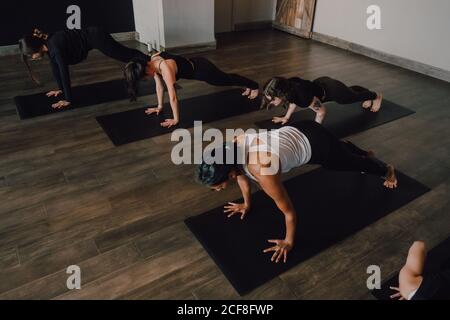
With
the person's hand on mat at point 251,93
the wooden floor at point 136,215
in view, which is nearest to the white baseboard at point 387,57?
the wooden floor at point 136,215

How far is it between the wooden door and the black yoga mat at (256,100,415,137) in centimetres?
256

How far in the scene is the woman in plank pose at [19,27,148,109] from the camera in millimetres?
3016

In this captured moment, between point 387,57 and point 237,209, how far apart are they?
12.2ft

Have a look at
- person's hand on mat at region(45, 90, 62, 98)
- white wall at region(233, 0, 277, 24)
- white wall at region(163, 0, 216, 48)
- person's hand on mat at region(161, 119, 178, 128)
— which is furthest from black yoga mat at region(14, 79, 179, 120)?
white wall at region(233, 0, 277, 24)

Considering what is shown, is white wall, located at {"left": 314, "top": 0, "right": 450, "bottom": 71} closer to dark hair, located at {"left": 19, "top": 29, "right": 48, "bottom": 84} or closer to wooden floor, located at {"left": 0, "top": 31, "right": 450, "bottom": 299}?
wooden floor, located at {"left": 0, "top": 31, "right": 450, "bottom": 299}

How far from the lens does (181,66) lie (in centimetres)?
301

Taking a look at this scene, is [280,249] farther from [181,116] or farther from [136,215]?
[181,116]

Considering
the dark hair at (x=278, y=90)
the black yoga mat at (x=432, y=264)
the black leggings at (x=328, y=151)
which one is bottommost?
the black yoga mat at (x=432, y=264)

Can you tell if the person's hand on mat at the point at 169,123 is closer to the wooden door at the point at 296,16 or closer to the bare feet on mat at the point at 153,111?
the bare feet on mat at the point at 153,111

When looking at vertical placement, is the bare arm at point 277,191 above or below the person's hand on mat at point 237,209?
above

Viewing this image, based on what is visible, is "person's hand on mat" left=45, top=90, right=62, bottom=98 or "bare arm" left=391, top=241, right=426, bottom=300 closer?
"bare arm" left=391, top=241, right=426, bottom=300

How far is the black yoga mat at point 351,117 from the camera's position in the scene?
314 centimetres

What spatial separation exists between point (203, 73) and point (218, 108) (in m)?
0.43

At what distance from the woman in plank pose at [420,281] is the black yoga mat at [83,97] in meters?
3.08
